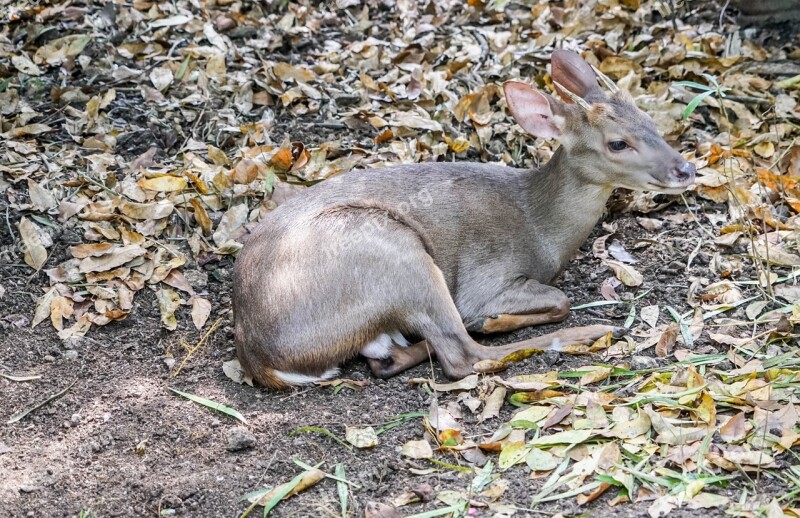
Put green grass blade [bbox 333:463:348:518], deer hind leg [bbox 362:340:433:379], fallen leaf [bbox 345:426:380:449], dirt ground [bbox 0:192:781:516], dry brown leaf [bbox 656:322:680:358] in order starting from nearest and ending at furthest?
green grass blade [bbox 333:463:348:518], dirt ground [bbox 0:192:781:516], fallen leaf [bbox 345:426:380:449], dry brown leaf [bbox 656:322:680:358], deer hind leg [bbox 362:340:433:379]

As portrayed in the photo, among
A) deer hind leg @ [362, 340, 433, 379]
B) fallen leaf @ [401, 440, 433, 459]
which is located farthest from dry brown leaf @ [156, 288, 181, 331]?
fallen leaf @ [401, 440, 433, 459]

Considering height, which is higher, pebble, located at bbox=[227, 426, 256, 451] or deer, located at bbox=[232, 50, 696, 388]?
deer, located at bbox=[232, 50, 696, 388]

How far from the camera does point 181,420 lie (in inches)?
179

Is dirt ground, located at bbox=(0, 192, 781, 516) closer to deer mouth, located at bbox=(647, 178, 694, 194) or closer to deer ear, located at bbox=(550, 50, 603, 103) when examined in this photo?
deer mouth, located at bbox=(647, 178, 694, 194)

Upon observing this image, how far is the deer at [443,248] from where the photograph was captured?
4.76 m

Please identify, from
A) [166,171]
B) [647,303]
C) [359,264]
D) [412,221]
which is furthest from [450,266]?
[166,171]

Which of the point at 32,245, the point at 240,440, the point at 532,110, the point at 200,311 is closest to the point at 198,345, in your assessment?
the point at 200,311

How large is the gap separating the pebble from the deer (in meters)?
0.50

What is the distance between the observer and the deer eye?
17.3 ft

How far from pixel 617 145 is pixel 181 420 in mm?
2633

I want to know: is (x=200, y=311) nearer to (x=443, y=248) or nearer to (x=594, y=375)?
(x=443, y=248)

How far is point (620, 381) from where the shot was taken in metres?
4.52

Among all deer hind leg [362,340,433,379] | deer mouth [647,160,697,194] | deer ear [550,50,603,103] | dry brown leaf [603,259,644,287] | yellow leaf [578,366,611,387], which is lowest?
deer hind leg [362,340,433,379]

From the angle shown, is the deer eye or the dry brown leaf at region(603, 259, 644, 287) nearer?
the deer eye
